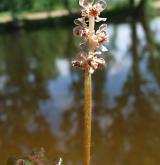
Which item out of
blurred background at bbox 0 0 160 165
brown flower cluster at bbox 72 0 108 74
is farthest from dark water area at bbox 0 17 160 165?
A: brown flower cluster at bbox 72 0 108 74

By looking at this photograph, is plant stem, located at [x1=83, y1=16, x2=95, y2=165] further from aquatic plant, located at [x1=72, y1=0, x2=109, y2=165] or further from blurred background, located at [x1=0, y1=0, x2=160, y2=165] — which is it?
blurred background, located at [x1=0, y1=0, x2=160, y2=165]

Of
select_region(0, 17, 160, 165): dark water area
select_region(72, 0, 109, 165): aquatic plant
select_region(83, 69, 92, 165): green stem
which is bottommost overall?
select_region(83, 69, 92, 165): green stem

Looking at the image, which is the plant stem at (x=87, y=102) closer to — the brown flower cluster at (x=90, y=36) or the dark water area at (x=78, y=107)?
the brown flower cluster at (x=90, y=36)

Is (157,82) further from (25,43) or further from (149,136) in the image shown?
(25,43)

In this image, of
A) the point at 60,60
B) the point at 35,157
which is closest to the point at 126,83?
the point at 60,60

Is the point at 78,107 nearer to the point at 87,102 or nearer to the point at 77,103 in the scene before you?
the point at 77,103

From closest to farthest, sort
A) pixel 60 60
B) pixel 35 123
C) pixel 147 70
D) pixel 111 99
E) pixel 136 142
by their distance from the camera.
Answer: pixel 136 142, pixel 35 123, pixel 111 99, pixel 147 70, pixel 60 60

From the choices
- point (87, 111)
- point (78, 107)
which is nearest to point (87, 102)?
point (87, 111)

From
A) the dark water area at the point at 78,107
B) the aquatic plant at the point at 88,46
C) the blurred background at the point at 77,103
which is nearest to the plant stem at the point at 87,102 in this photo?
the aquatic plant at the point at 88,46

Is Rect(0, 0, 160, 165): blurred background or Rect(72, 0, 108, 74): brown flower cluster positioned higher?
Rect(0, 0, 160, 165): blurred background
